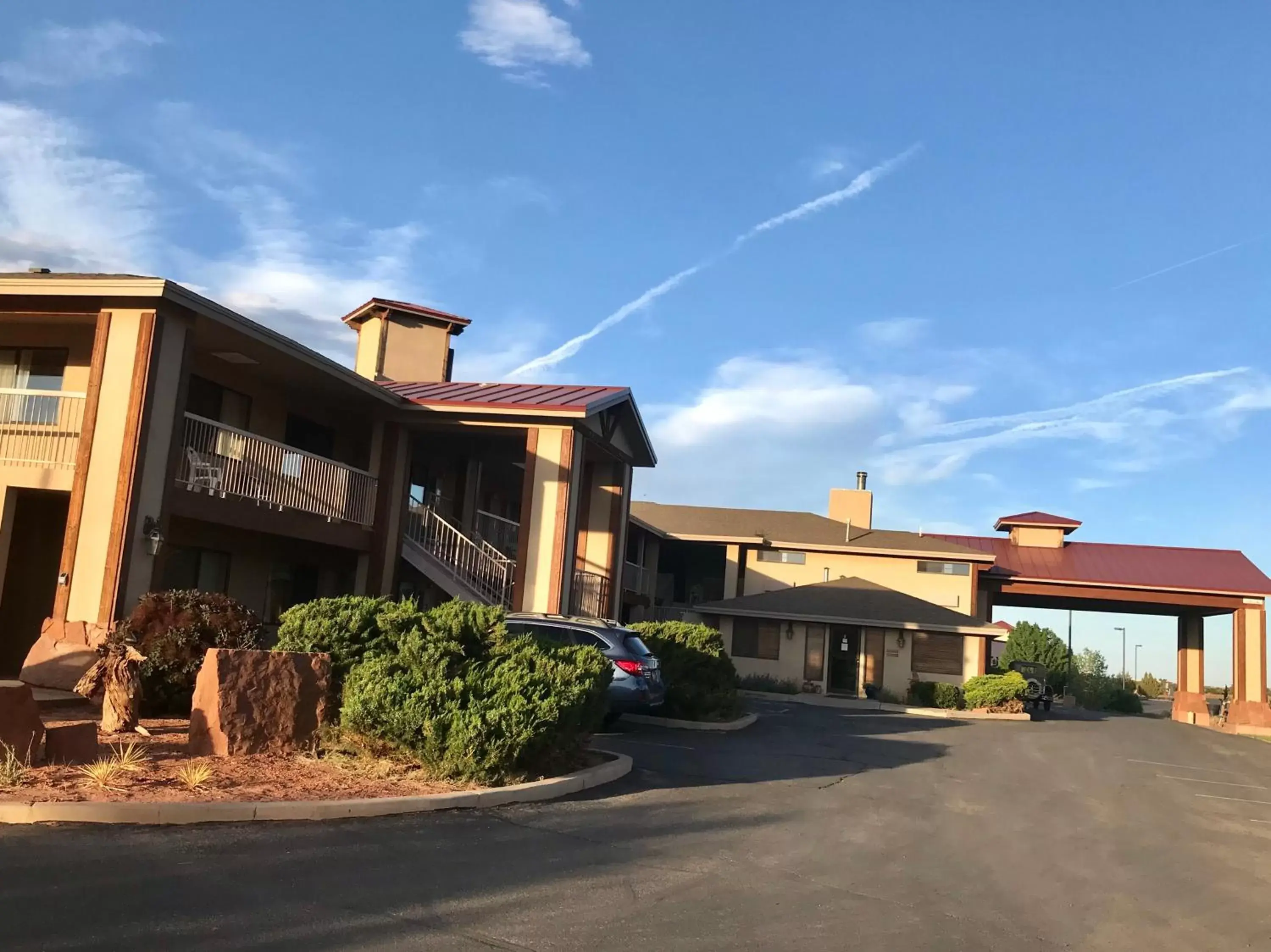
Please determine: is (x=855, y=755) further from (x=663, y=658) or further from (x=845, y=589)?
(x=845, y=589)

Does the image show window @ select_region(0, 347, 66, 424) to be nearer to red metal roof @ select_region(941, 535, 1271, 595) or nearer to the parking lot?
the parking lot

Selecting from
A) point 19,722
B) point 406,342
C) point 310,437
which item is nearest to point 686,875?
point 19,722

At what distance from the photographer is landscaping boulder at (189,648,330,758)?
10.2 metres

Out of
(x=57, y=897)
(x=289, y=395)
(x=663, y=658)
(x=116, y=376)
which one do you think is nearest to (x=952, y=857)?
(x=57, y=897)

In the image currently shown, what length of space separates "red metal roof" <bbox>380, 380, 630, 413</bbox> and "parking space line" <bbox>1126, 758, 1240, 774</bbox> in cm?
1201

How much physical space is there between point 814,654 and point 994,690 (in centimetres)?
621

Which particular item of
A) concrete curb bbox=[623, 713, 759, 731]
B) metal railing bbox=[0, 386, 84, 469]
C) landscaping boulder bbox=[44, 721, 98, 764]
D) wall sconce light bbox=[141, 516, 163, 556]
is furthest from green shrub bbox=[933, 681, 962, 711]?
landscaping boulder bbox=[44, 721, 98, 764]

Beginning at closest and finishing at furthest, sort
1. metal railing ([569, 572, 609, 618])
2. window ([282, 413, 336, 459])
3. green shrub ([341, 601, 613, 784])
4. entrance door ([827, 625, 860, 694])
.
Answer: green shrub ([341, 601, 613, 784]), window ([282, 413, 336, 459]), metal railing ([569, 572, 609, 618]), entrance door ([827, 625, 860, 694])

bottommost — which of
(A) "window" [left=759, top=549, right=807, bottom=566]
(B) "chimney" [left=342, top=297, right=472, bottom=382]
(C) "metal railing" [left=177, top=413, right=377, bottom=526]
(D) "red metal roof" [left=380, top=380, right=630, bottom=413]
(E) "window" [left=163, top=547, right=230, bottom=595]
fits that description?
(E) "window" [left=163, top=547, right=230, bottom=595]

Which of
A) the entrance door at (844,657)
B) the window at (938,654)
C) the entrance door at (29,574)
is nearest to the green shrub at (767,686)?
the entrance door at (844,657)

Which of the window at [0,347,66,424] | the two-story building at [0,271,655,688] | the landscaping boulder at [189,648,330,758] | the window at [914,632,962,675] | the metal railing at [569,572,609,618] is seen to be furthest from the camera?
the window at [914,632,962,675]

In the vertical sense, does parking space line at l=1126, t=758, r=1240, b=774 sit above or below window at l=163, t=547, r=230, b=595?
below

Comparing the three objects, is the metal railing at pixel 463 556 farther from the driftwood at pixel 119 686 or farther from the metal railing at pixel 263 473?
the driftwood at pixel 119 686

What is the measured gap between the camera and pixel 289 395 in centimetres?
2136
